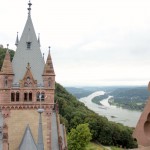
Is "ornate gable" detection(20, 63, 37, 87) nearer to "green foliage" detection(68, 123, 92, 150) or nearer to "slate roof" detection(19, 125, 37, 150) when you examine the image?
"slate roof" detection(19, 125, 37, 150)

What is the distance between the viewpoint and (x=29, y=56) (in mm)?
35406

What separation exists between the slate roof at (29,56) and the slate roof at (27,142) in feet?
18.1

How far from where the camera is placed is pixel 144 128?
16.9 feet

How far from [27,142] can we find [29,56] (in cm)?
925

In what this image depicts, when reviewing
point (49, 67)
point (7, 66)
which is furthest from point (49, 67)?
point (7, 66)

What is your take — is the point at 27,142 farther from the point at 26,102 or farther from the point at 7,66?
the point at 7,66

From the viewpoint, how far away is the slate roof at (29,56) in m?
34.6

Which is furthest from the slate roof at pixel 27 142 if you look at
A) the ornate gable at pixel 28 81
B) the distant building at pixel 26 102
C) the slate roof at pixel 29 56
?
the slate roof at pixel 29 56

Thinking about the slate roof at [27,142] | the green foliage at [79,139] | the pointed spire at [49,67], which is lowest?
the green foliage at [79,139]

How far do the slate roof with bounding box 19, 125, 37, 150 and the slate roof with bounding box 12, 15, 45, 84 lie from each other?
18.1 ft

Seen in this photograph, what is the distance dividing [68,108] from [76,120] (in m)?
9.37

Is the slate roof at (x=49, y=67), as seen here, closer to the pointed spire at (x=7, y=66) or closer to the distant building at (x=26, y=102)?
the distant building at (x=26, y=102)

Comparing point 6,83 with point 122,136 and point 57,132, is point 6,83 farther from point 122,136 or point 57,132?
point 122,136

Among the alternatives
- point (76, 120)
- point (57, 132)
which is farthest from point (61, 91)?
point (57, 132)
